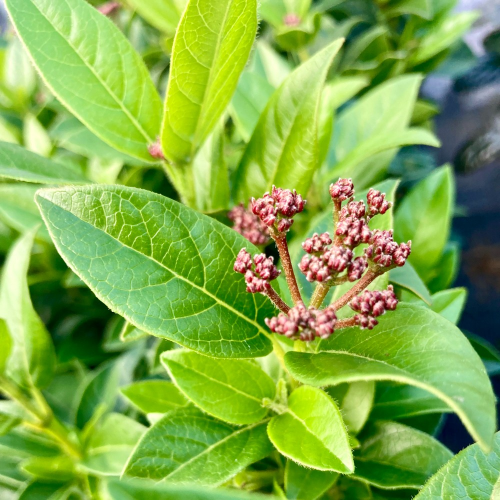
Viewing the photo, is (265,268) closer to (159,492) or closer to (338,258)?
(338,258)

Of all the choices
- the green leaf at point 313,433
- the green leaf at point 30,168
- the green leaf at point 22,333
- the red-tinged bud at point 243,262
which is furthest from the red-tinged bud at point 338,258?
the green leaf at point 22,333

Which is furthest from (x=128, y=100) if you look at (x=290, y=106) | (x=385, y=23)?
(x=385, y=23)

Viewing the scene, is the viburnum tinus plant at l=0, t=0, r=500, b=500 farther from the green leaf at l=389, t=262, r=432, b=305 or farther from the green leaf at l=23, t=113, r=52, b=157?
the green leaf at l=23, t=113, r=52, b=157

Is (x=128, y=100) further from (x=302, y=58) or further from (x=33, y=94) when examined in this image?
(x=33, y=94)

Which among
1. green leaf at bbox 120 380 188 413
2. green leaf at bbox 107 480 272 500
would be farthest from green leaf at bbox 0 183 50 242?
green leaf at bbox 107 480 272 500

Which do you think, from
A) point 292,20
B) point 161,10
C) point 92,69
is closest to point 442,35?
point 292,20

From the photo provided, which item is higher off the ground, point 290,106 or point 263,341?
point 290,106
